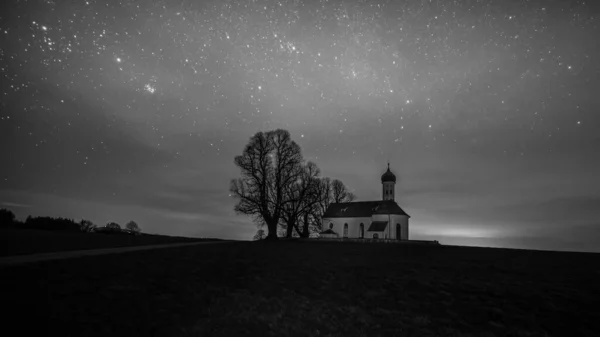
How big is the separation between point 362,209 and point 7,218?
59.6m

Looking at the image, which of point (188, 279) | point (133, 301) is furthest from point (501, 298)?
point (133, 301)

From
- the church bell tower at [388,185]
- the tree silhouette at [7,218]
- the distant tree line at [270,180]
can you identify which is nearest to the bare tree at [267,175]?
the distant tree line at [270,180]

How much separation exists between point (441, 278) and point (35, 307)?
1274cm

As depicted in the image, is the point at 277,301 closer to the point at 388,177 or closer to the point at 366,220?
the point at 366,220

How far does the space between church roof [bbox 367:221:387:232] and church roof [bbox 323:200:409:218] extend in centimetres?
250

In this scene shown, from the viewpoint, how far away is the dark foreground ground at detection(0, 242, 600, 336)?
7.45m

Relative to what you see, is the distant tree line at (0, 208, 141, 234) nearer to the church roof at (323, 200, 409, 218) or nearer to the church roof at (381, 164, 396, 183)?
the church roof at (323, 200, 409, 218)

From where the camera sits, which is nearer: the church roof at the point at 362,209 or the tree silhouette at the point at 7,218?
the tree silhouette at the point at 7,218

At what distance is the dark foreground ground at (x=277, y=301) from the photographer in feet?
24.4

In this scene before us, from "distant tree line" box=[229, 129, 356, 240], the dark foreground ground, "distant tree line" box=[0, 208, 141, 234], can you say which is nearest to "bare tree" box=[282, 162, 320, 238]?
"distant tree line" box=[229, 129, 356, 240]

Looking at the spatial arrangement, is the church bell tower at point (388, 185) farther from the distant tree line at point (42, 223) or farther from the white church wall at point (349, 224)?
the distant tree line at point (42, 223)

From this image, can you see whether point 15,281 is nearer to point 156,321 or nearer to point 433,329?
point 156,321

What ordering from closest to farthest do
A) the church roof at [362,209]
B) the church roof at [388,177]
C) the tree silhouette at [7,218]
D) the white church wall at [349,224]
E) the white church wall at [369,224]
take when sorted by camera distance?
the tree silhouette at [7,218]
the white church wall at [369,224]
the church roof at [362,209]
the white church wall at [349,224]
the church roof at [388,177]

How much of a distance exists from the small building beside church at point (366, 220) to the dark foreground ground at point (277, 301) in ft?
188
